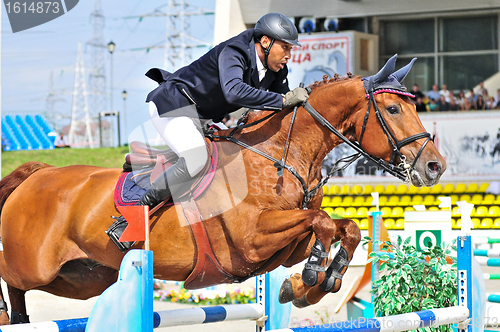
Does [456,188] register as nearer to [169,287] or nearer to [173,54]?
[169,287]

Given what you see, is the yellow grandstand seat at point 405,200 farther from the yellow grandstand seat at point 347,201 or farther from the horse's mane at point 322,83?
the horse's mane at point 322,83

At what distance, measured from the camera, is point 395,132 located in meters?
2.35

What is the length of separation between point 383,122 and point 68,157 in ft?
51.8

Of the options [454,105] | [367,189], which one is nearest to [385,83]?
[367,189]

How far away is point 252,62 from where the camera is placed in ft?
7.96

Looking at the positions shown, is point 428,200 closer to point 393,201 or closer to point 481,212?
point 393,201

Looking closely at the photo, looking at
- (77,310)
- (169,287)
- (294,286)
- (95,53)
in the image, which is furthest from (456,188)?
(95,53)

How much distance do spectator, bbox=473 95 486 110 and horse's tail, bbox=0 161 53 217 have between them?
9579 millimetres

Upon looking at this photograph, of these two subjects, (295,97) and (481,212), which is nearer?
(295,97)

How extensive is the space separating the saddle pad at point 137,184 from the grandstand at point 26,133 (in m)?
17.5

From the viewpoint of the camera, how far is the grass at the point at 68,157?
1588cm

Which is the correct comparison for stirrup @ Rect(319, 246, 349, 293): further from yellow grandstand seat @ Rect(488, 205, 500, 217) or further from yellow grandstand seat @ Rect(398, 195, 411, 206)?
yellow grandstand seat @ Rect(488, 205, 500, 217)

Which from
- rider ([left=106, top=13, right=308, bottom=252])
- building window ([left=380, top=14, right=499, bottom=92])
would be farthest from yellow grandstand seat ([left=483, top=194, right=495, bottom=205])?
rider ([left=106, top=13, right=308, bottom=252])

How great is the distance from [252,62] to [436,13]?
1070cm
